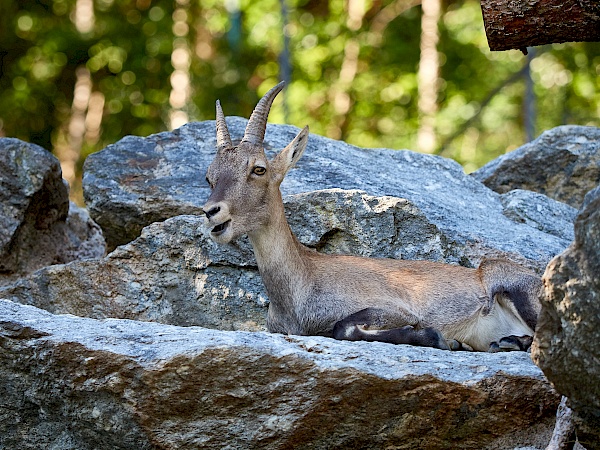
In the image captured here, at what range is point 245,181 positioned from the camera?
26.2 ft

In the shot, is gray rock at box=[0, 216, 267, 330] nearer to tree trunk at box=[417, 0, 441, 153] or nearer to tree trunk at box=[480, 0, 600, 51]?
tree trunk at box=[480, 0, 600, 51]

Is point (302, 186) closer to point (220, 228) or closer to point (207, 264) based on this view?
point (207, 264)

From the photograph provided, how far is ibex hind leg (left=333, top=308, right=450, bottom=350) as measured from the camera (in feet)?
23.6

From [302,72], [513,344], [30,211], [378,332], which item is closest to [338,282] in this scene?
[378,332]

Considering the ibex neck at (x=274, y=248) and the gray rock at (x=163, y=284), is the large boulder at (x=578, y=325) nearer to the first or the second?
the ibex neck at (x=274, y=248)

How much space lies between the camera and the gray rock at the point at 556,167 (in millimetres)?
12328

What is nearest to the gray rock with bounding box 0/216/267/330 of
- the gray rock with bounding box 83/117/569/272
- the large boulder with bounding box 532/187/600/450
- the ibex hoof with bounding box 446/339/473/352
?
the gray rock with bounding box 83/117/569/272

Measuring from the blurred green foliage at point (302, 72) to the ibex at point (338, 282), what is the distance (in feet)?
63.4

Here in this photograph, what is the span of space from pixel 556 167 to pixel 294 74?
17787 millimetres

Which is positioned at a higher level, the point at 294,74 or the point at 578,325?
the point at 294,74

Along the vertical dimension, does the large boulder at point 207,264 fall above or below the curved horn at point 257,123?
below

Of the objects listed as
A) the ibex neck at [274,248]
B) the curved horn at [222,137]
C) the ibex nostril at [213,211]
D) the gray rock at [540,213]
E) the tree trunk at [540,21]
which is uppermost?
the tree trunk at [540,21]

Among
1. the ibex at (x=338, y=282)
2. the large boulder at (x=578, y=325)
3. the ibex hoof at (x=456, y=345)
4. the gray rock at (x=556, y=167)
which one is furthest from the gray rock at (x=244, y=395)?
the gray rock at (x=556, y=167)

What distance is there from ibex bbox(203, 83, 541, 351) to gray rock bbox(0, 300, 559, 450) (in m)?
1.68
